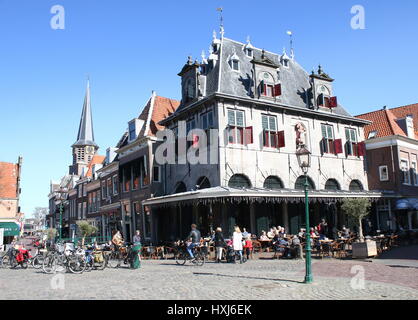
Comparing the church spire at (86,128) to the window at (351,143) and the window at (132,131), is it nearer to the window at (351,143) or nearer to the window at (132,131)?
the window at (132,131)

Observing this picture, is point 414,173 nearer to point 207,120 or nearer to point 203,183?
point 203,183

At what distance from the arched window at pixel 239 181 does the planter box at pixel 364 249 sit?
726 centimetres

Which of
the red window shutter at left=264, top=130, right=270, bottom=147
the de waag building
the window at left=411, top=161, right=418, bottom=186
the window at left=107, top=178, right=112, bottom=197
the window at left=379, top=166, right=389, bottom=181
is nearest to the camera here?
the de waag building

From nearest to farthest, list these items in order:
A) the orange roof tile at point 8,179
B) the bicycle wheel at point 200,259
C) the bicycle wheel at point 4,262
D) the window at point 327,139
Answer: the bicycle wheel at point 200,259, the bicycle wheel at point 4,262, the window at point 327,139, the orange roof tile at point 8,179

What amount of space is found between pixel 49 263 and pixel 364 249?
40.7 feet

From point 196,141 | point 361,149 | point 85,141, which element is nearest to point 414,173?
point 361,149

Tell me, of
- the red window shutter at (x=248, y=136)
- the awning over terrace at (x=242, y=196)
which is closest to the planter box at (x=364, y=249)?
the awning over terrace at (x=242, y=196)

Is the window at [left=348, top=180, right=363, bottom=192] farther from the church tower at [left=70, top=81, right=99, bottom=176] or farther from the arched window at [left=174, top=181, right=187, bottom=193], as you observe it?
the church tower at [left=70, top=81, right=99, bottom=176]

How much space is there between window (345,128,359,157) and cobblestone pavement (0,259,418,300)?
14.3 meters

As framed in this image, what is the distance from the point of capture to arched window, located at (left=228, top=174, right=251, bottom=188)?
2130 centimetres

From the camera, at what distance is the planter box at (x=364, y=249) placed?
15633 millimetres

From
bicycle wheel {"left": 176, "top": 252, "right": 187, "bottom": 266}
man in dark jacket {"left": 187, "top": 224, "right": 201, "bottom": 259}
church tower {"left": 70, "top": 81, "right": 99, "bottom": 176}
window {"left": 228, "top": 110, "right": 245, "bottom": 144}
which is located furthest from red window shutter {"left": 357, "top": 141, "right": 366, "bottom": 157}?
church tower {"left": 70, "top": 81, "right": 99, "bottom": 176}

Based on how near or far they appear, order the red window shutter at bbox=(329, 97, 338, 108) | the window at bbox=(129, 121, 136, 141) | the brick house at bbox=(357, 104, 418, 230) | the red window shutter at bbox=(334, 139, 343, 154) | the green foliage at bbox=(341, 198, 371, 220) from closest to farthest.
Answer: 1. the green foliage at bbox=(341, 198, 371, 220)
2. the red window shutter at bbox=(334, 139, 343, 154)
3. the red window shutter at bbox=(329, 97, 338, 108)
4. the brick house at bbox=(357, 104, 418, 230)
5. the window at bbox=(129, 121, 136, 141)

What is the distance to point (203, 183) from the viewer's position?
22.3 metres
